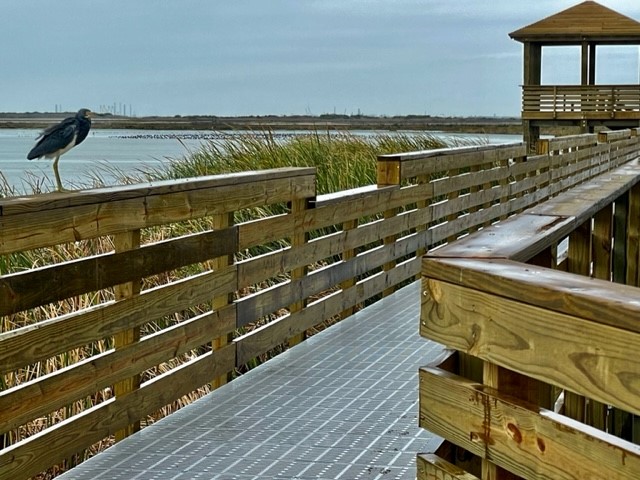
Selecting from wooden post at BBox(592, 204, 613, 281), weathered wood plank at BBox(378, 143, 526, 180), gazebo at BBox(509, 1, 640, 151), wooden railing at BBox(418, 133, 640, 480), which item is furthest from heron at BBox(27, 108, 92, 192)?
gazebo at BBox(509, 1, 640, 151)

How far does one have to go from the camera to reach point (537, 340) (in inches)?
74.2

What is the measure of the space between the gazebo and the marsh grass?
1771 centimetres

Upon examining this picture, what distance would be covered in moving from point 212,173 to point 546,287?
10.0 m

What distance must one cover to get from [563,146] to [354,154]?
11.1ft

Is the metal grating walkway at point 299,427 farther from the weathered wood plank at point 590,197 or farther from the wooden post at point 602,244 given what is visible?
the weathered wood plank at point 590,197

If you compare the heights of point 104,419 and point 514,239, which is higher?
point 514,239

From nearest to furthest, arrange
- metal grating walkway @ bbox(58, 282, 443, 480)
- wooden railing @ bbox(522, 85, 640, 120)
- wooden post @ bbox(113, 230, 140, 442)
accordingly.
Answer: metal grating walkway @ bbox(58, 282, 443, 480)
wooden post @ bbox(113, 230, 140, 442)
wooden railing @ bbox(522, 85, 640, 120)

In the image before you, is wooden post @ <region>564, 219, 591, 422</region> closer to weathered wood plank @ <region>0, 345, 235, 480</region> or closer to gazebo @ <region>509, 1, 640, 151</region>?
weathered wood plank @ <region>0, 345, 235, 480</region>

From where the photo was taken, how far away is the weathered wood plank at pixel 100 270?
3.43 metres

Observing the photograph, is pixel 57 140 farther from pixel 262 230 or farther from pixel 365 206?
pixel 365 206

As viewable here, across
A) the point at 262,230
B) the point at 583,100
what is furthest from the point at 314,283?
the point at 583,100

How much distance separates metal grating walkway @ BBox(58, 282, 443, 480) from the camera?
12.5ft

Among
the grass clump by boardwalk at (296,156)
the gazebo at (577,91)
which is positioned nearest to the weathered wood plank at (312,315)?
the grass clump by boardwalk at (296,156)

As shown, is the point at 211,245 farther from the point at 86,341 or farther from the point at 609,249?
the point at 609,249
